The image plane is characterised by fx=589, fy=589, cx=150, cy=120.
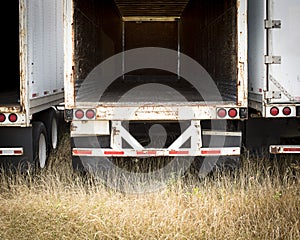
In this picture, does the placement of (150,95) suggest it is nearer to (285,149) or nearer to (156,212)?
(285,149)

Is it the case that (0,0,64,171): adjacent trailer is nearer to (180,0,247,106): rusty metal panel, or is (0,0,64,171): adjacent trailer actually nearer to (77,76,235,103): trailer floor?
(77,76,235,103): trailer floor

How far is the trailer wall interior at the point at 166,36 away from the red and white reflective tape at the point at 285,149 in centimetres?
94

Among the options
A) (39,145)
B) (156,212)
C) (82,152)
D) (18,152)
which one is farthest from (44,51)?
(156,212)

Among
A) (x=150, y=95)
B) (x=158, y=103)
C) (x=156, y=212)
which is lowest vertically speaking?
(x=156, y=212)

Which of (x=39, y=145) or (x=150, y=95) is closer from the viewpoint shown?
(x=39, y=145)

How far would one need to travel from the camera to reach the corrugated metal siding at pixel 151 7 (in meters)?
13.4

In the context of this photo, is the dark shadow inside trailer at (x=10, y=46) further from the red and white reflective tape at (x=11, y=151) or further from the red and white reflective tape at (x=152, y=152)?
the red and white reflective tape at (x=152, y=152)

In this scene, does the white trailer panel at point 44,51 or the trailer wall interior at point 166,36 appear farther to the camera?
the white trailer panel at point 44,51

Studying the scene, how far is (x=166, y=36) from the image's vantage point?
15.9 metres

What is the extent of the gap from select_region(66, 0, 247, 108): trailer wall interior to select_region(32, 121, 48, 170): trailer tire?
1.02 m

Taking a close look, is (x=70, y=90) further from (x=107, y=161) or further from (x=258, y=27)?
(x=258, y=27)

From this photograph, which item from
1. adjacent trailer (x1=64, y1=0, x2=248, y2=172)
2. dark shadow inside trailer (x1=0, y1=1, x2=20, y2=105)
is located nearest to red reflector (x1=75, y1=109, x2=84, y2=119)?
adjacent trailer (x1=64, y1=0, x2=248, y2=172)

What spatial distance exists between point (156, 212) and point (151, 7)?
8851 mm

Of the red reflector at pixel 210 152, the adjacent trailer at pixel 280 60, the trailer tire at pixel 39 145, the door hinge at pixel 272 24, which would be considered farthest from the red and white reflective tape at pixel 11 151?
the door hinge at pixel 272 24
